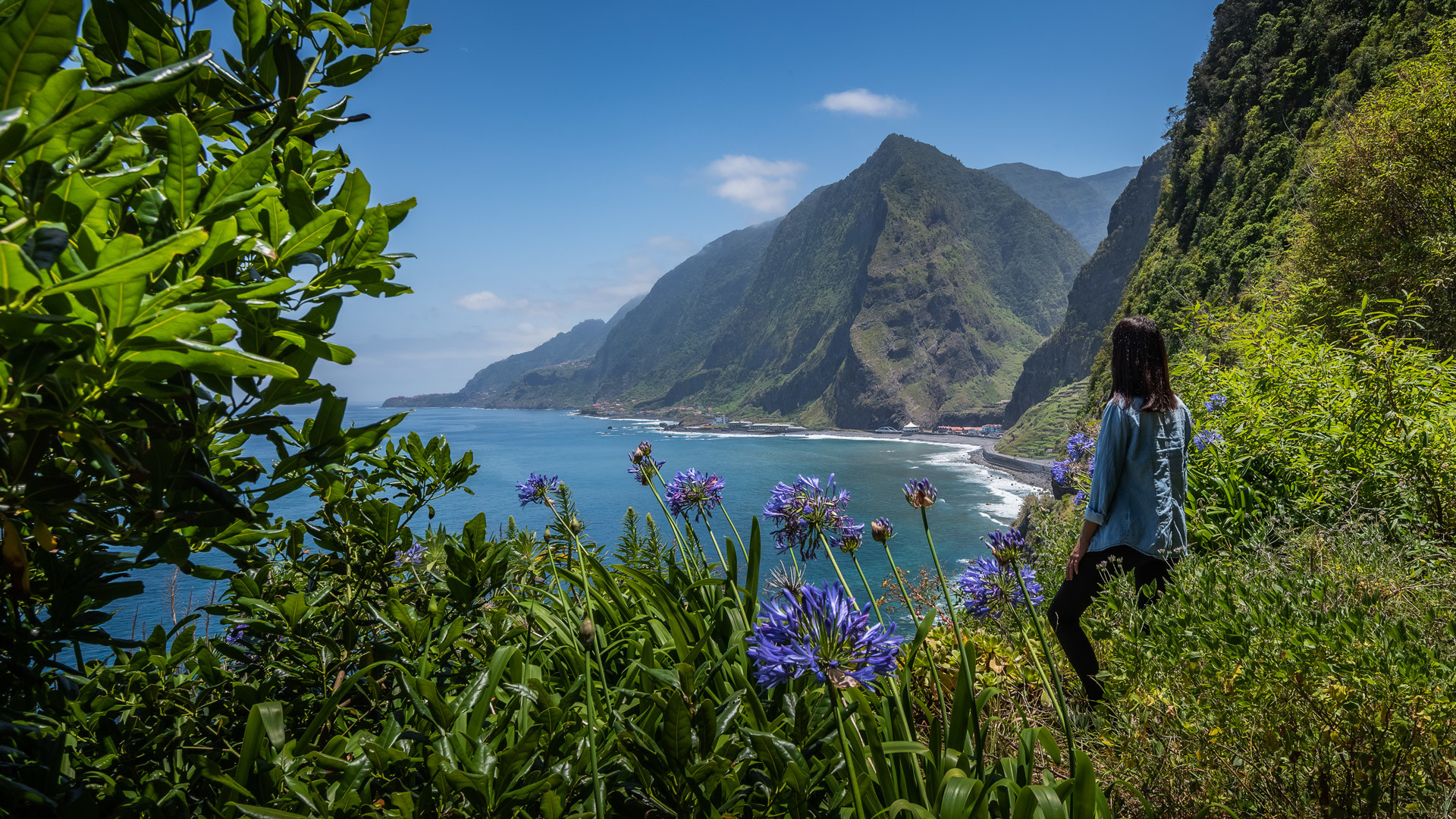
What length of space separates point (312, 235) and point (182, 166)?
162 millimetres

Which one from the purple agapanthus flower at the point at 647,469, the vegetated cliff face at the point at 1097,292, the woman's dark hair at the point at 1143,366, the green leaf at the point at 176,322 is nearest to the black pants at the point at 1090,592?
the woman's dark hair at the point at 1143,366

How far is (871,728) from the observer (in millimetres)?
1329

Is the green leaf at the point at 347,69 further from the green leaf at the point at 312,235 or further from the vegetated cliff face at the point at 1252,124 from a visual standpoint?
the vegetated cliff face at the point at 1252,124

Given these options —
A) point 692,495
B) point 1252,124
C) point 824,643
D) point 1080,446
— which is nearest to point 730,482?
point 1252,124

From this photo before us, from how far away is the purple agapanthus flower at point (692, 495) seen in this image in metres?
2.53

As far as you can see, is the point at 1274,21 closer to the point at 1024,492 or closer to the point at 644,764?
the point at 1024,492

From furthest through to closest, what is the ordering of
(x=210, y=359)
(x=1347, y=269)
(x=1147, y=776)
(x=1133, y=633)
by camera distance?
(x=1347, y=269) < (x=1133, y=633) < (x=1147, y=776) < (x=210, y=359)

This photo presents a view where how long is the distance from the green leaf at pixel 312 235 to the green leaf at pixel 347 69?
1.63ft

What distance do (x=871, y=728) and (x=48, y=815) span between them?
141 cm

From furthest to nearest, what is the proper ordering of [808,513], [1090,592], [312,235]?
[1090,592] < [808,513] < [312,235]

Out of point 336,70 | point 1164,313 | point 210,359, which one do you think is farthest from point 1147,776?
point 1164,313

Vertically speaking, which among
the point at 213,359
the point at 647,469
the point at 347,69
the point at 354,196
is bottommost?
the point at 647,469

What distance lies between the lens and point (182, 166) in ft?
2.58

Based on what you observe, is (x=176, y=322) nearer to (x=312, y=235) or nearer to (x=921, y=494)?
(x=312, y=235)
